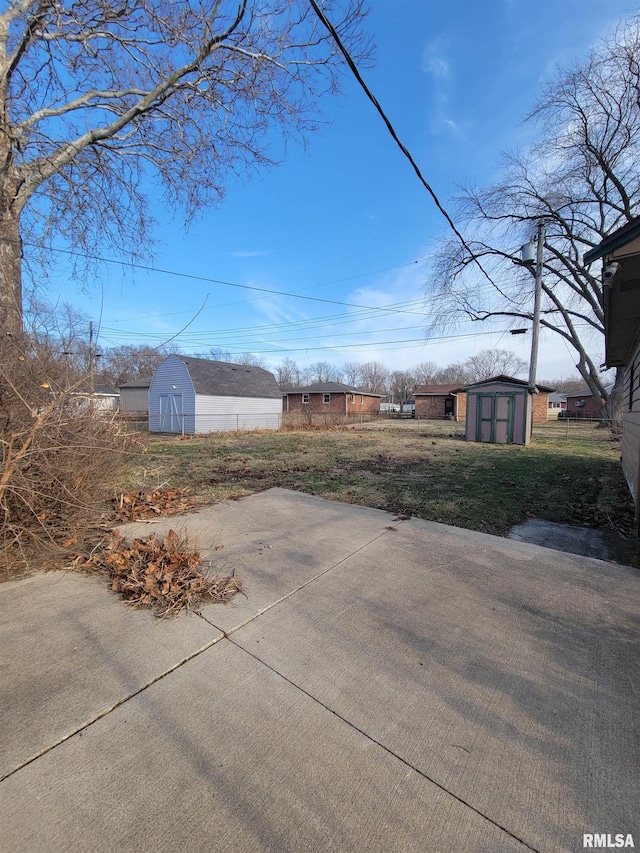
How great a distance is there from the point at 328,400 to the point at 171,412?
18.6 m

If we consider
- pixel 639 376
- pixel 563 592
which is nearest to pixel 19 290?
pixel 563 592

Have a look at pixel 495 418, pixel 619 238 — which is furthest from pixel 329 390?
pixel 619 238

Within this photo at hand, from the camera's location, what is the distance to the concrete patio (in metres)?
1.25

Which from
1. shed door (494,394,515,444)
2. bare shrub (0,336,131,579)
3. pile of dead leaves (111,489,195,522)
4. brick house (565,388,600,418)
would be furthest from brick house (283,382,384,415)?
bare shrub (0,336,131,579)

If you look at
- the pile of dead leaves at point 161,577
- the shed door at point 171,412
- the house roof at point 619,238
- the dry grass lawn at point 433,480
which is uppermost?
the house roof at point 619,238

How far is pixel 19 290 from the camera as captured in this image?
211 inches

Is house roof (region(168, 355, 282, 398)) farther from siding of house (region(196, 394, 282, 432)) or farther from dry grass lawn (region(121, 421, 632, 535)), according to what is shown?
dry grass lawn (region(121, 421, 632, 535))

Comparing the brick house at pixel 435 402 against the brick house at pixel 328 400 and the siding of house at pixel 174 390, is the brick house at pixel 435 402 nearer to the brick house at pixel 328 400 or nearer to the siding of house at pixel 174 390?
the brick house at pixel 328 400

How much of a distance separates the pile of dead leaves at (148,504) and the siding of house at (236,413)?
15780mm

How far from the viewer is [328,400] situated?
3712cm

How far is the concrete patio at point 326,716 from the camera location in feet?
4.11

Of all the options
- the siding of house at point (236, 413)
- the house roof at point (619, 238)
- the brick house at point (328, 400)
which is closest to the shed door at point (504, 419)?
the house roof at point (619, 238)

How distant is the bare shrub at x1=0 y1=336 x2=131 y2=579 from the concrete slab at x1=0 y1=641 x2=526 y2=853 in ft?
6.64

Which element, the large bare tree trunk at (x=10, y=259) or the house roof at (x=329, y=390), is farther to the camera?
the house roof at (x=329, y=390)
